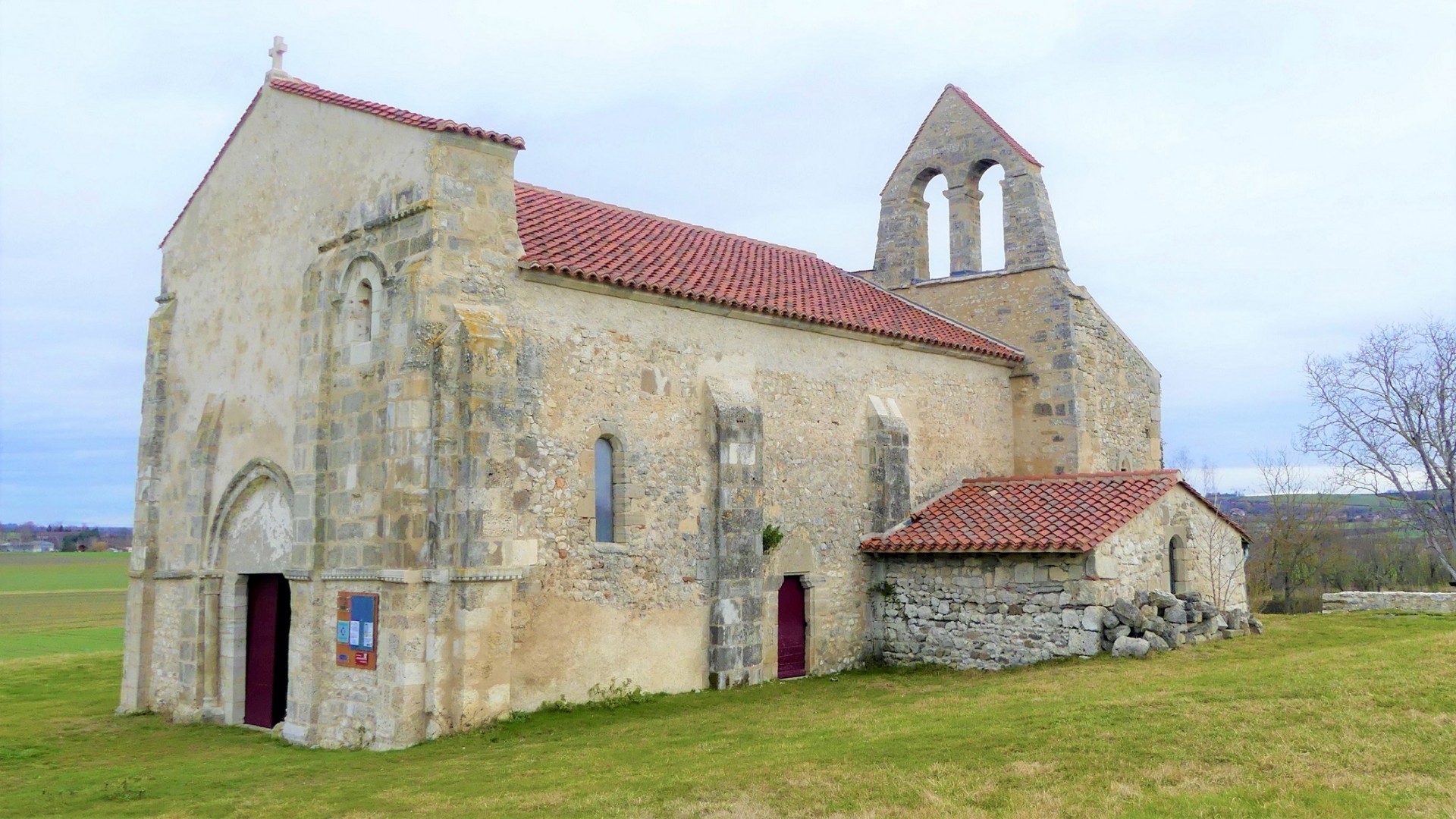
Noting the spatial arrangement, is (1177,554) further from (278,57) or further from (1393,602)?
(278,57)

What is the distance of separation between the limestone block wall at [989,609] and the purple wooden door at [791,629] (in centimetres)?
176

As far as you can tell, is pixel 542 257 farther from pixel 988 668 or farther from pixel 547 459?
pixel 988 668

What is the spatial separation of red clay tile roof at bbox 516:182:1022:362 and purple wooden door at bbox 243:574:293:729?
20.6 ft

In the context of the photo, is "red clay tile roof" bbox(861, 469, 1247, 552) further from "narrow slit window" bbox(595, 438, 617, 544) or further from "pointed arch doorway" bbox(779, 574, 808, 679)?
"narrow slit window" bbox(595, 438, 617, 544)

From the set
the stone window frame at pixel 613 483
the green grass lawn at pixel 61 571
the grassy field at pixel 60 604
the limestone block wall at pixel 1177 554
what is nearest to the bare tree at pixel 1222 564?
the limestone block wall at pixel 1177 554

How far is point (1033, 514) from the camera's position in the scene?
674 inches

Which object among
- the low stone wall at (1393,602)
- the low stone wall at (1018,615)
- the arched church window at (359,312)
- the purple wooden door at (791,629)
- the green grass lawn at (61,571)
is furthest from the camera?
the green grass lawn at (61,571)

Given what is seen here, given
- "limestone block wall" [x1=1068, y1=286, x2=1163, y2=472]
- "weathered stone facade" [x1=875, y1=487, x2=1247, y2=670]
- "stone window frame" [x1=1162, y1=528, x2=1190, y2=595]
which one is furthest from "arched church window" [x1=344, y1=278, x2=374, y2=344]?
"limestone block wall" [x1=1068, y1=286, x2=1163, y2=472]

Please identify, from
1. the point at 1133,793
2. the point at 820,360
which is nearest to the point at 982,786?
the point at 1133,793

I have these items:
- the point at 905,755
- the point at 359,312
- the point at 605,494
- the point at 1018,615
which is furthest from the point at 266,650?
the point at 1018,615

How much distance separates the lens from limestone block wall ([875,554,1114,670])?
15734 millimetres

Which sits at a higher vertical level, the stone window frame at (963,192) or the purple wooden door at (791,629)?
the stone window frame at (963,192)

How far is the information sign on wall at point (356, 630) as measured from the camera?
12.5 meters

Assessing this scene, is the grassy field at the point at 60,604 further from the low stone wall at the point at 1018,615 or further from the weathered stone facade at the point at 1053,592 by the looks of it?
the weathered stone facade at the point at 1053,592
